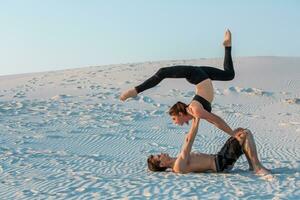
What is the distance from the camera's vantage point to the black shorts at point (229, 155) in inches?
302

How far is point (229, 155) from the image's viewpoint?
7.68 metres

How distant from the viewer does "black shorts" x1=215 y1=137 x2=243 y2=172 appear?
7672 mm

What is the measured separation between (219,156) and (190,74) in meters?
1.20

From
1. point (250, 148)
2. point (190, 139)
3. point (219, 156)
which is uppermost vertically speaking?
point (190, 139)

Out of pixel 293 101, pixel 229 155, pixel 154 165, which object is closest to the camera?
pixel 229 155

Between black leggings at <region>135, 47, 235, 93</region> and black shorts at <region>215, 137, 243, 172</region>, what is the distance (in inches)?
35.0

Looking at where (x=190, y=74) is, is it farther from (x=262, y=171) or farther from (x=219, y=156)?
(x=262, y=171)

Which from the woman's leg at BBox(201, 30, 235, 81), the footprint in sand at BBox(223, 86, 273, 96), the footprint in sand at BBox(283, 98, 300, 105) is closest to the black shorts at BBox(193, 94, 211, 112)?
the woman's leg at BBox(201, 30, 235, 81)

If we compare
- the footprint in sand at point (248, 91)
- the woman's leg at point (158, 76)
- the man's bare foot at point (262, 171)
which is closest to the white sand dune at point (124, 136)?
the footprint in sand at point (248, 91)

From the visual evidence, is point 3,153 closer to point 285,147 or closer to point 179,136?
point 179,136

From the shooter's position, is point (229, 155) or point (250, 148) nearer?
point (250, 148)

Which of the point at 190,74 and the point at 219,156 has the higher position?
the point at 190,74

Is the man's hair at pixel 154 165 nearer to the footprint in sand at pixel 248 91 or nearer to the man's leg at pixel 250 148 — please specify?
the man's leg at pixel 250 148

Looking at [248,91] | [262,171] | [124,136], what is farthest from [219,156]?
[248,91]
